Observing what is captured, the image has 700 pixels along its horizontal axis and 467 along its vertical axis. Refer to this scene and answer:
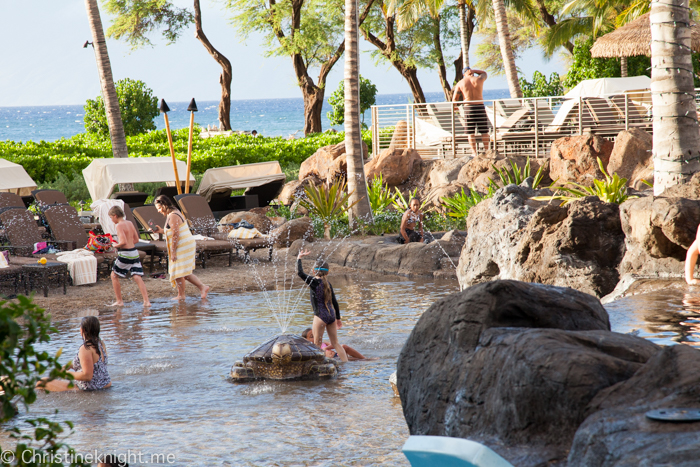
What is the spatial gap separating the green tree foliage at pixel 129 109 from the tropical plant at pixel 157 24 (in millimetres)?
3028

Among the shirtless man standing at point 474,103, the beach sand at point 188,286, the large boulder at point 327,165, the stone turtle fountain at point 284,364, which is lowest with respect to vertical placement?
the beach sand at point 188,286

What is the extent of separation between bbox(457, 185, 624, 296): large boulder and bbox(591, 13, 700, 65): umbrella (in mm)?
13136

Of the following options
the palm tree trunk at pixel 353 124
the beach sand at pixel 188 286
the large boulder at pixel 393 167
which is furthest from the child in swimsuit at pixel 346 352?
the large boulder at pixel 393 167

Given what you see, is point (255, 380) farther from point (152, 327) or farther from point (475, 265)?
point (475, 265)

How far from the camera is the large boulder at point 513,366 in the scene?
9.58 ft

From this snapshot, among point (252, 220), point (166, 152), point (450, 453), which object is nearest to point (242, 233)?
point (252, 220)

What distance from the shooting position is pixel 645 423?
2.51 meters

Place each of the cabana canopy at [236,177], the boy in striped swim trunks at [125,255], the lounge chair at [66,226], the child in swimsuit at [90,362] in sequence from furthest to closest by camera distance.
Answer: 1. the cabana canopy at [236,177]
2. the lounge chair at [66,226]
3. the boy in striped swim trunks at [125,255]
4. the child in swimsuit at [90,362]

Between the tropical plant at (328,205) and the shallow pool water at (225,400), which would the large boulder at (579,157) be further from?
the shallow pool water at (225,400)

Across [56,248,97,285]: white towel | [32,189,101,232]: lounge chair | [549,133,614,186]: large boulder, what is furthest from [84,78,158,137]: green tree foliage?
[56,248,97,285]: white towel

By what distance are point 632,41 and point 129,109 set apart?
24.7 meters

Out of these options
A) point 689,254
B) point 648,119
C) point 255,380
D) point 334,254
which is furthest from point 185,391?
point 648,119

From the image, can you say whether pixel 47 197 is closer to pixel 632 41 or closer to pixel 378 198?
pixel 378 198

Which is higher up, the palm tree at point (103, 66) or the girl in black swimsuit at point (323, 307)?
the palm tree at point (103, 66)
